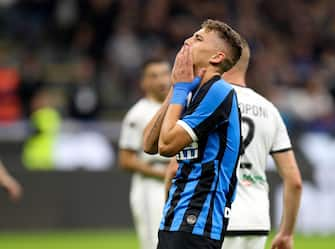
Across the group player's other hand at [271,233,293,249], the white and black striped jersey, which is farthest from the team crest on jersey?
player's other hand at [271,233,293,249]

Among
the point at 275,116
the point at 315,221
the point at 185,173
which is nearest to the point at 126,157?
the point at 275,116

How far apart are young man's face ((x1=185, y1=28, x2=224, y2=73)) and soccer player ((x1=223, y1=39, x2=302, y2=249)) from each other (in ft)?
3.30

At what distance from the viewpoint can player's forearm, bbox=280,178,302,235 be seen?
7297 mm

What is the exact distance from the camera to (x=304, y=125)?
17.9 meters

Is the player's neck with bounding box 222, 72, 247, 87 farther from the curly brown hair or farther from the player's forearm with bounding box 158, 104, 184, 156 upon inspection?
the player's forearm with bounding box 158, 104, 184, 156

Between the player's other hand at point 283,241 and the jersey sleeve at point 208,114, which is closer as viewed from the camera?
the jersey sleeve at point 208,114

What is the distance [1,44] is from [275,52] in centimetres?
556

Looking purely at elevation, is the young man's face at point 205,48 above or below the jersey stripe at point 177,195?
above

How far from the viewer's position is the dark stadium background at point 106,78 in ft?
51.9

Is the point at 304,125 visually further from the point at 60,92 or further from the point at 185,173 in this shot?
the point at 185,173

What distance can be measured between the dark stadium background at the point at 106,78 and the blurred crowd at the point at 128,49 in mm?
23

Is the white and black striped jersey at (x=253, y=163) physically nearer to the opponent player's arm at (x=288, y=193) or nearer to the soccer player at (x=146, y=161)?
the opponent player's arm at (x=288, y=193)

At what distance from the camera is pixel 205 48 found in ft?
19.6

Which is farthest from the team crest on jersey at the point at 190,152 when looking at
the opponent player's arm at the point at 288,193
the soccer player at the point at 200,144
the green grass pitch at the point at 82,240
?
the green grass pitch at the point at 82,240
